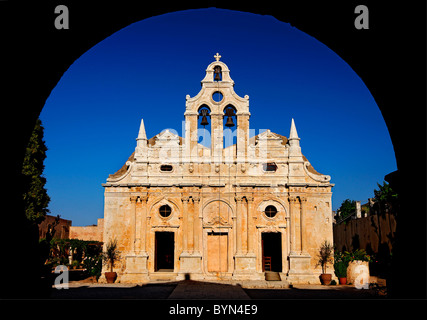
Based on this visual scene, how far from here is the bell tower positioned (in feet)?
81.2

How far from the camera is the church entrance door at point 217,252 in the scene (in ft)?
78.1

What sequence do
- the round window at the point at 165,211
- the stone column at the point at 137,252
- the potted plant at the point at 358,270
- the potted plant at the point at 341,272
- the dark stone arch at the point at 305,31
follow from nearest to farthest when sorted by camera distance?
the dark stone arch at the point at 305,31 < the potted plant at the point at 358,270 < the potted plant at the point at 341,272 < the stone column at the point at 137,252 < the round window at the point at 165,211

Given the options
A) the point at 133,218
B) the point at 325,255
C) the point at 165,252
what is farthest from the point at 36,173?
the point at 325,255

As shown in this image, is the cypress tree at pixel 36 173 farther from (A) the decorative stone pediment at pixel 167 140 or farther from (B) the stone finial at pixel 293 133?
(B) the stone finial at pixel 293 133

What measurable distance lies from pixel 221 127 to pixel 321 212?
744 cm

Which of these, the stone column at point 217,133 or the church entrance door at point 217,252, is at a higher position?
the stone column at point 217,133

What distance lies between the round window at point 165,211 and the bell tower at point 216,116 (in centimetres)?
296

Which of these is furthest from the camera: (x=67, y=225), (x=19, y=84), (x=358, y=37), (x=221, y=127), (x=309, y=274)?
(x=67, y=225)

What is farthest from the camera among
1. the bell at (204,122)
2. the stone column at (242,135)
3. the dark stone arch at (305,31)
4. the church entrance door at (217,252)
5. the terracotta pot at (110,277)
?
the stone column at (242,135)

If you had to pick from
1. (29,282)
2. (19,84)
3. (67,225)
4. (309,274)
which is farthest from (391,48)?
(67,225)

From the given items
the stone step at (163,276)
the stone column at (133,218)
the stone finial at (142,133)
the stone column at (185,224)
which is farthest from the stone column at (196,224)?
the stone finial at (142,133)

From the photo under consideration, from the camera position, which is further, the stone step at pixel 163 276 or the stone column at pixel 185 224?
the stone column at pixel 185 224
